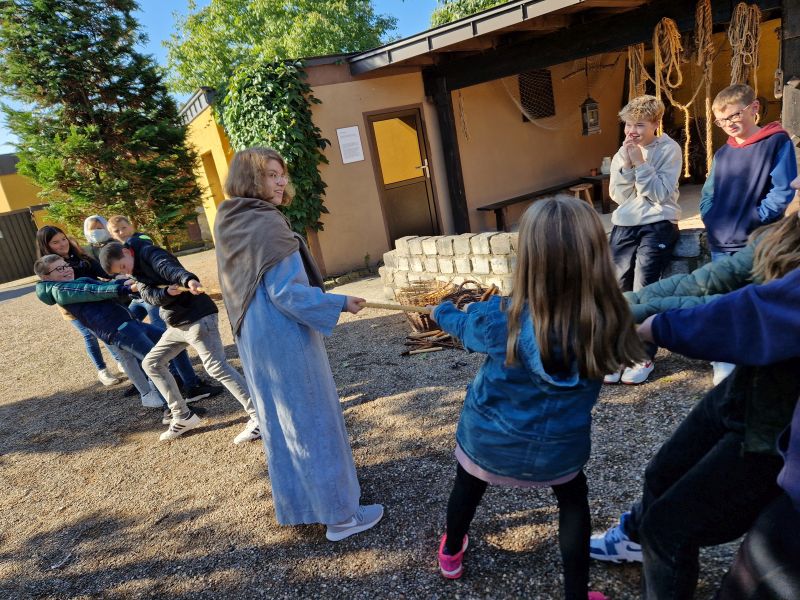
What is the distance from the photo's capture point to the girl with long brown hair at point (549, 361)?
4.72ft

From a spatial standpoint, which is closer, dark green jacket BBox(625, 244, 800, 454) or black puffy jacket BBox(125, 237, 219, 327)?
dark green jacket BBox(625, 244, 800, 454)

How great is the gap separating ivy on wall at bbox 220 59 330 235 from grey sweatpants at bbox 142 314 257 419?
4047 millimetres

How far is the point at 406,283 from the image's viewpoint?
5.95 m

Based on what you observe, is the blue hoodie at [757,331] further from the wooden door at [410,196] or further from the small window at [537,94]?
the small window at [537,94]

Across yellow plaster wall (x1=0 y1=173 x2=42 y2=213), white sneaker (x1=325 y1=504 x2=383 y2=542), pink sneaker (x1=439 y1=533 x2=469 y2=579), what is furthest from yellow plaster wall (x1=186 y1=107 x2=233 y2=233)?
yellow plaster wall (x1=0 y1=173 x2=42 y2=213)

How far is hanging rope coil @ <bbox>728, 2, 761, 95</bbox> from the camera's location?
4922mm

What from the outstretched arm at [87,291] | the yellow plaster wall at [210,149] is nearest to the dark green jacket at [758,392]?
the outstretched arm at [87,291]

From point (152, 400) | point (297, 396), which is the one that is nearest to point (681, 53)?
point (297, 396)

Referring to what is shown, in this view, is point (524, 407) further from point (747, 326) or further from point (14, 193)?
point (14, 193)

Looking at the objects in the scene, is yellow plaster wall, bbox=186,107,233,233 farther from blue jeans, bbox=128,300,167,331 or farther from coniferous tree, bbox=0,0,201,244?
blue jeans, bbox=128,300,167,331

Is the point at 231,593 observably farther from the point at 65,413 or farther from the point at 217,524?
the point at 65,413

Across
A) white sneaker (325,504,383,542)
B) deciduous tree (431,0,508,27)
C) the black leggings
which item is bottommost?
white sneaker (325,504,383,542)

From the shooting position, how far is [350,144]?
7945 mm

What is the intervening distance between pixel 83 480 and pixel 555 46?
706 centimetres
